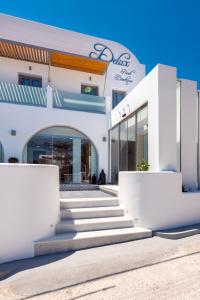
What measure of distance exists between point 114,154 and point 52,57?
742 cm

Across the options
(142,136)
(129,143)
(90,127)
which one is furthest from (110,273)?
(90,127)

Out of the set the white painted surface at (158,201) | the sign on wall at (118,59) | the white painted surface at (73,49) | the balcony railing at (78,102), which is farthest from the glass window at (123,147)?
the sign on wall at (118,59)

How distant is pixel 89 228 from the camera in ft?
17.4

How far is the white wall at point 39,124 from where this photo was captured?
33.9 ft

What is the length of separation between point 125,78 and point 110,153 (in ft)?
22.6

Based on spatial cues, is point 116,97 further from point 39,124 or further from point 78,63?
point 39,124

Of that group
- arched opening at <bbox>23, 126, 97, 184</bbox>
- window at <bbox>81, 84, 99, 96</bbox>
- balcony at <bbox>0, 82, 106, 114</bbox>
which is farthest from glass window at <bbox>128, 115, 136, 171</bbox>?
window at <bbox>81, 84, 99, 96</bbox>

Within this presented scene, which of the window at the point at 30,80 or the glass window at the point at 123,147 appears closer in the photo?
the glass window at the point at 123,147

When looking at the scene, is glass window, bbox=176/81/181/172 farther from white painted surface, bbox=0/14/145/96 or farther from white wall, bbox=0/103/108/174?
white painted surface, bbox=0/14/145/96

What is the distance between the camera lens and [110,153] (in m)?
12.2

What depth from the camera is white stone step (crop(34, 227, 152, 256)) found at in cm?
441

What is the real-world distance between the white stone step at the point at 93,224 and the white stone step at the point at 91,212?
0.68ft

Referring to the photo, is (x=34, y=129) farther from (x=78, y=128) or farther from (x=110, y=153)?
(x=110, y=153)

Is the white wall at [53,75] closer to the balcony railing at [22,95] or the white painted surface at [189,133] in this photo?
the balcony railing at [22,95]
